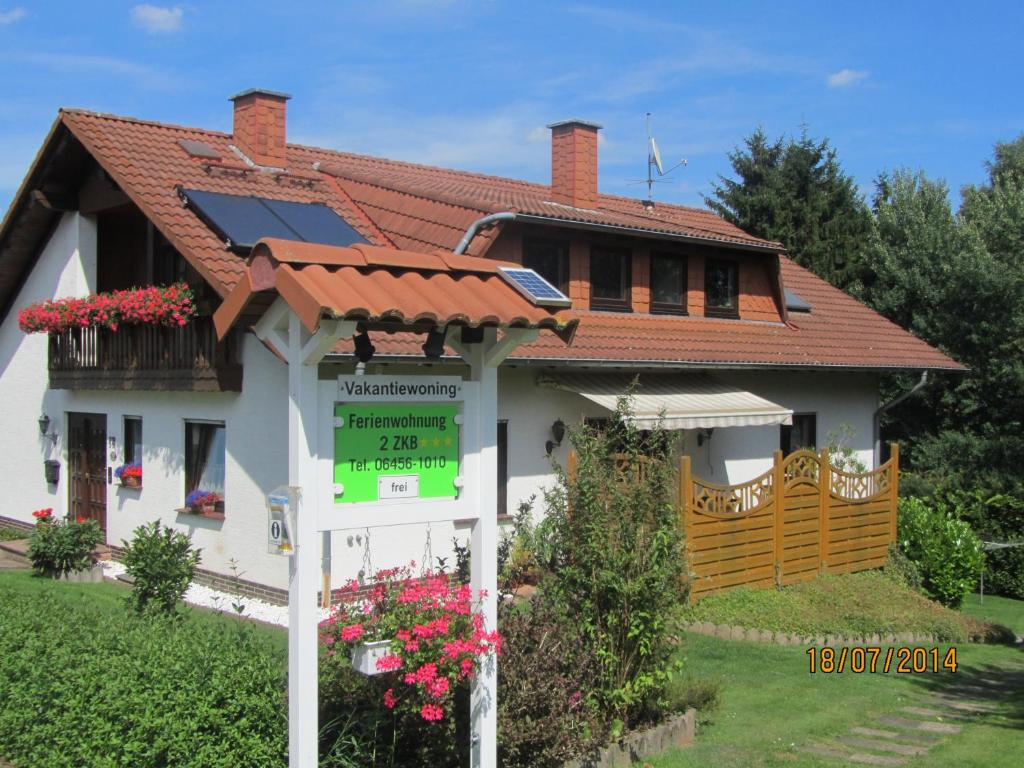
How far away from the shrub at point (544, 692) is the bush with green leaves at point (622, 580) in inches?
6.6

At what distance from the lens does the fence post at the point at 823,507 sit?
1443 centimetres

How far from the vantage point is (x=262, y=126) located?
17500 millimetres

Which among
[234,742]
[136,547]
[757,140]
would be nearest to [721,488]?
[136,547]

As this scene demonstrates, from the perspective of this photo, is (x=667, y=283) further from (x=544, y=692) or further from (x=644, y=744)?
(x=544, y=692)

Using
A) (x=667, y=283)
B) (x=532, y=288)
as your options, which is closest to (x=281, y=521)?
(x=532, y=288)

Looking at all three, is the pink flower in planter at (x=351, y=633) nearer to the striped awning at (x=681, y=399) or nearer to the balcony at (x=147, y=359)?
the striped awning at (x=681, y=399)

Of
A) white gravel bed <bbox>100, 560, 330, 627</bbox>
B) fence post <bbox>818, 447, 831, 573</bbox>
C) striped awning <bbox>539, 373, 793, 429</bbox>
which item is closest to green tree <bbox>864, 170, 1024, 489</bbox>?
striped awning <bbox>539, 373, 793, 429</bbox>

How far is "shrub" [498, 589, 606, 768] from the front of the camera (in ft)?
21.9

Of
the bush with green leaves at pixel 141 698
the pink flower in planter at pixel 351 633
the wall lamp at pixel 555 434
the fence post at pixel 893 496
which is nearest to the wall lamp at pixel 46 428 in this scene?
the wall lamp at pixel 555 434

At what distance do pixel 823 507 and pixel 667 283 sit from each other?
5276mm

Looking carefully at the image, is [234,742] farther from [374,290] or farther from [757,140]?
[757,140]

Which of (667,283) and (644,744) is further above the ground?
(667,283)

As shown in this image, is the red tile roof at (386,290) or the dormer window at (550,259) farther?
the dormer window at (550,259)

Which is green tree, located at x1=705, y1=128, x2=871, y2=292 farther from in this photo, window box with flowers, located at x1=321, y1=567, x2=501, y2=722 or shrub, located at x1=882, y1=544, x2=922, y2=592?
window box with flowers, located at x1=321, y1=567, x2=501, y2=722
